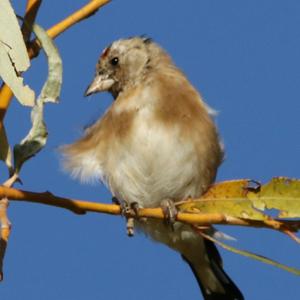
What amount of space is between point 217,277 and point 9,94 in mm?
2732

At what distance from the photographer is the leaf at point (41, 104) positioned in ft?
5.23

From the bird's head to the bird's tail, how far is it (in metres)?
0.98

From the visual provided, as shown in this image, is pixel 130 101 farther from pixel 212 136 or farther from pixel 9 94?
pixel 9 94

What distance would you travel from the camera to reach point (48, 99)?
1.67 m

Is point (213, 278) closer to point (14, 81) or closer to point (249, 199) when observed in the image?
point (249, 199)

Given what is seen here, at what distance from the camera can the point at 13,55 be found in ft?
5.35

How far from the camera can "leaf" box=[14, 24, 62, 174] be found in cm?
159

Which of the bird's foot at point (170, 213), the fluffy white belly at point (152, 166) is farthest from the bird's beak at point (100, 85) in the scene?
the bird's foot at point (170, 213)

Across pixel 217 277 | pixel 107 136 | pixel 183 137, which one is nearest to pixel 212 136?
pixel 183 137

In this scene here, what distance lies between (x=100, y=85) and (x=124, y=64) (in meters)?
0.17

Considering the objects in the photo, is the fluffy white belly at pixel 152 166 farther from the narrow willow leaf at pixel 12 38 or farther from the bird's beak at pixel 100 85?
the narrow willow leaf at pixel 12 38

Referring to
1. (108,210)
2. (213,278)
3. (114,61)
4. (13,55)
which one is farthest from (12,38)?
(213,278)

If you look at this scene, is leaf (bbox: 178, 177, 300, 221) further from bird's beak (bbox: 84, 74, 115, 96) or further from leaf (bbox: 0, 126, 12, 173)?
bird's beak (bbox: 84, 74, 115, 96)

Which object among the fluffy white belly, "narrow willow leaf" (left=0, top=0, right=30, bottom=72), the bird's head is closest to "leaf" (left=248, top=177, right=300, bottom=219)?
"narrow willow leaf" (left=0, top=0, right=30, bottom=72)
